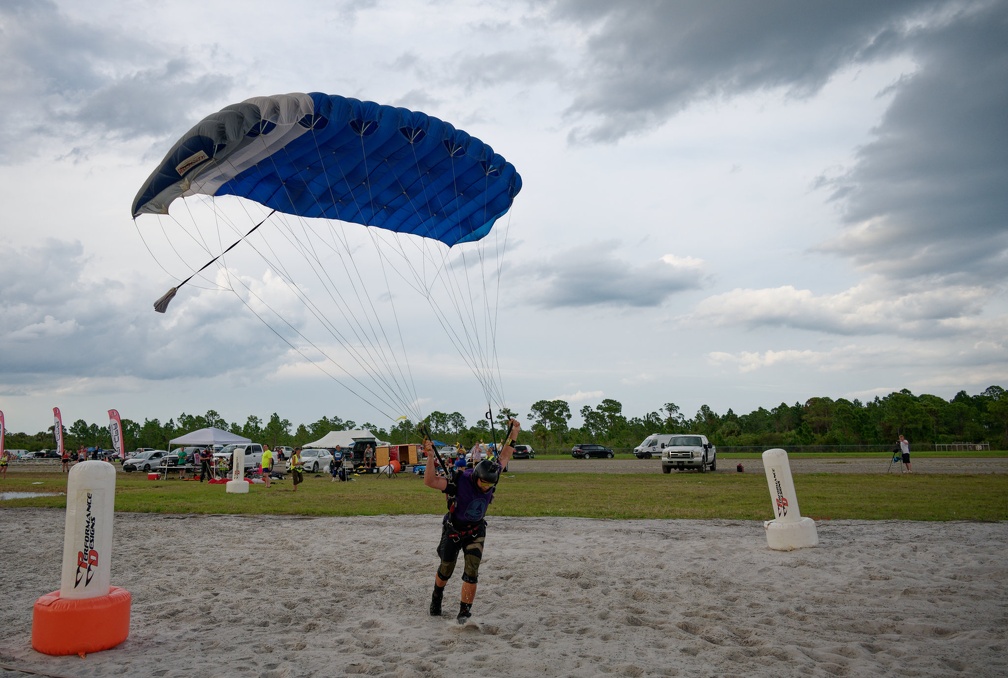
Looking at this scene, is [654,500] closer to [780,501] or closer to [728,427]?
[780,501]

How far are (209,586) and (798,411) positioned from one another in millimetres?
107672

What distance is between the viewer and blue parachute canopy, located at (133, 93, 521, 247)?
33.8 feet

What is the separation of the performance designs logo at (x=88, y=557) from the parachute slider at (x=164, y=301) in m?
5.75

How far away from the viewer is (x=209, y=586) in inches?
320

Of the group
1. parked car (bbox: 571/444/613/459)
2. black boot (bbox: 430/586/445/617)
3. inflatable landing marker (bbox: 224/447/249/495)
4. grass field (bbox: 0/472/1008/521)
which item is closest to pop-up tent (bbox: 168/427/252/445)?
grass field (bbox: 0/472/1008/521)

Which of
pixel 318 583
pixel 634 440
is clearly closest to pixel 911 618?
pixel 318 583

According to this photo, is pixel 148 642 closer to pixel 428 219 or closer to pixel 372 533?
pixel 372 533

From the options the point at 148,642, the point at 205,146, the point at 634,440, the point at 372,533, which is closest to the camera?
the point at 148,642

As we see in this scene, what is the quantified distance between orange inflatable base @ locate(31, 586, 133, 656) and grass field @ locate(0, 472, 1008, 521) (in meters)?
9.47

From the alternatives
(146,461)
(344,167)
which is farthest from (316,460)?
(344,167)

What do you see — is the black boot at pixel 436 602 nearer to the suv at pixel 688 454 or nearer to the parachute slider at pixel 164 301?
the parachute slider at pixel 164 301

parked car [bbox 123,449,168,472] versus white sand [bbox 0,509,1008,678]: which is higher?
parked car [bbox 123,449,168,472]

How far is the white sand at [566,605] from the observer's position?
5.25 metres

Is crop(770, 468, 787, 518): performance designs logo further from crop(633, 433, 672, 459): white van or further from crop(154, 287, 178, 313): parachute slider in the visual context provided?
crop(633, 433, 672, 459): white van
